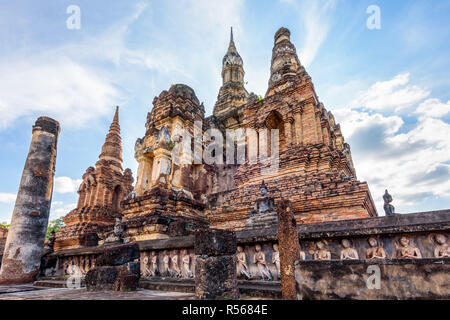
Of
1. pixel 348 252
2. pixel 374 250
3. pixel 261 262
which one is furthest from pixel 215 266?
pixel 374 250

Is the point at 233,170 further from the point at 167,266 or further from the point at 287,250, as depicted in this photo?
the point at 287,250

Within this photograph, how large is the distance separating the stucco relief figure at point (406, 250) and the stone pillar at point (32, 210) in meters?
9.29

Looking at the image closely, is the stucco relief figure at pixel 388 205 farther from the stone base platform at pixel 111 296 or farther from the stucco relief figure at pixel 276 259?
the stone base platform at pixel 111 296

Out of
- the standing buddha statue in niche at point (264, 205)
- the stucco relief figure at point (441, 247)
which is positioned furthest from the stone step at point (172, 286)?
the stucco relief figure at point (441, 247)

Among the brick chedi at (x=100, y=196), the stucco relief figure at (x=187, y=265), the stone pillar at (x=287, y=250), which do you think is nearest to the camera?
the stone pillar at (x=287, y=250)

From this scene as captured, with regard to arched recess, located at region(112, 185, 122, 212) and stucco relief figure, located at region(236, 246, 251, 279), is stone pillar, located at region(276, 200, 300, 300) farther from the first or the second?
arched recess, located at region(112, 185, 122, 212)

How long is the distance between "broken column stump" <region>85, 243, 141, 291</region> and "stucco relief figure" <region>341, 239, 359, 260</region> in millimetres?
3457

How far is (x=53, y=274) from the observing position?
316 inches

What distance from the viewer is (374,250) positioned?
363 centimetres

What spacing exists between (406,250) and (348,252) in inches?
28.0

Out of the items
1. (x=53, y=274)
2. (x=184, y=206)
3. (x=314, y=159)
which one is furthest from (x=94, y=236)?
(x=314, y=159)

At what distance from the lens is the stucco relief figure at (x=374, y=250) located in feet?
11.7
